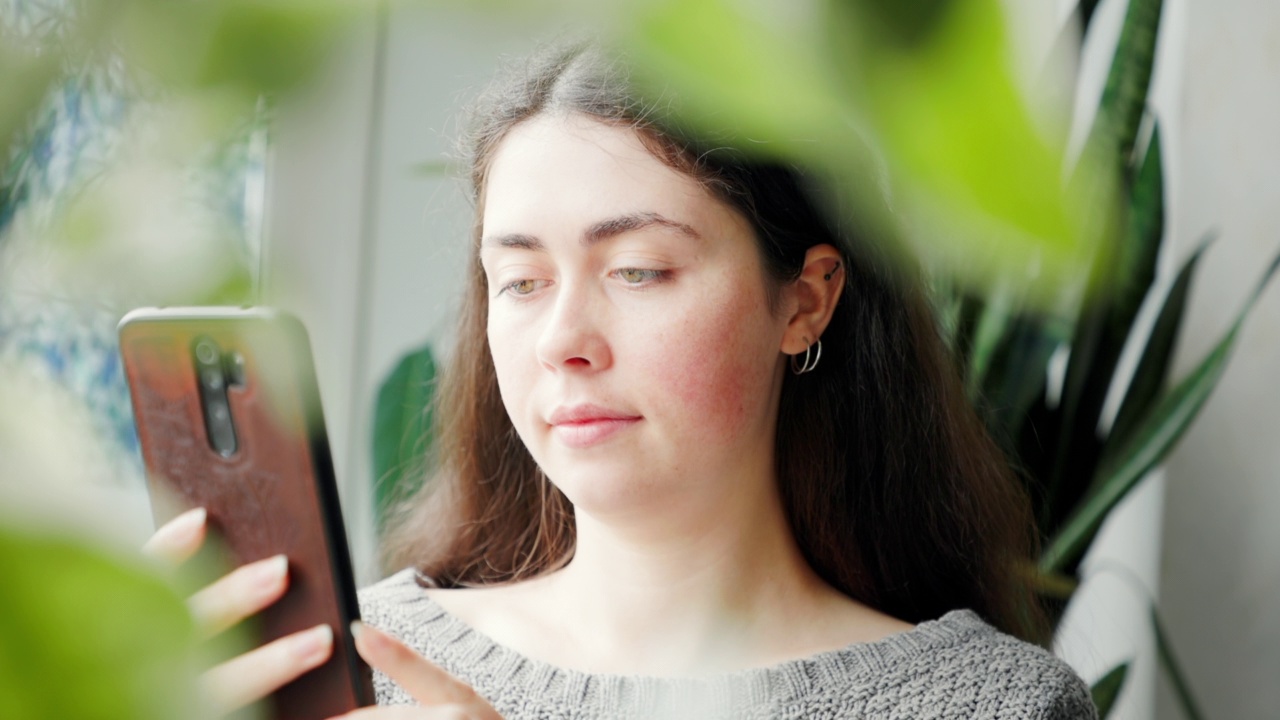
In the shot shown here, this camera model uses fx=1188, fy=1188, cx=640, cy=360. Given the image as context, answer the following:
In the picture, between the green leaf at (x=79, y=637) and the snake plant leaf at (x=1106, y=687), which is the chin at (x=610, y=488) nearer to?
the snake plant leaf at (x=1106, y=687)

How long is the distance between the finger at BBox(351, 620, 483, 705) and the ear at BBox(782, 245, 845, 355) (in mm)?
396

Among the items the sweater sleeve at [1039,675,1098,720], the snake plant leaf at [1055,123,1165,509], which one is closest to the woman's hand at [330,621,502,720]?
the sweater sleeve at [1039,675,1098,720]

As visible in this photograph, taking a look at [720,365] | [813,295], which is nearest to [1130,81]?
[813,295]

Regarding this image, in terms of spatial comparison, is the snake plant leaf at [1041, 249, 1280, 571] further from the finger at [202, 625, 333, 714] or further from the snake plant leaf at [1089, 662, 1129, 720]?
the finger at [202, 625, 333, 714]

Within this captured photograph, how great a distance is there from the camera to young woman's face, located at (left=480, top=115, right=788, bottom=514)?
2.61 ft

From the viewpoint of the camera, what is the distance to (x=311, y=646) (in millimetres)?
381

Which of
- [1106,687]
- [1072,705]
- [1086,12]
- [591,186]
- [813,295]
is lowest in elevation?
[1106,687]

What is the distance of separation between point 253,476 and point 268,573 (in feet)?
0.29

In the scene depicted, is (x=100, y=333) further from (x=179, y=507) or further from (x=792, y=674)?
(x=792, y=674)

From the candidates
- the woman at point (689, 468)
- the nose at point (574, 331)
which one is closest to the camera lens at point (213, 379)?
the woman at point (689, 468)

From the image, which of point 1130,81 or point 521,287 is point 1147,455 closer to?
point 1130,81

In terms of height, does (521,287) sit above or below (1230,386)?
above

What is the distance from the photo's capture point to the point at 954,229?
0.09 meters

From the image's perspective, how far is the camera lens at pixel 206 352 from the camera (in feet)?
1.23
